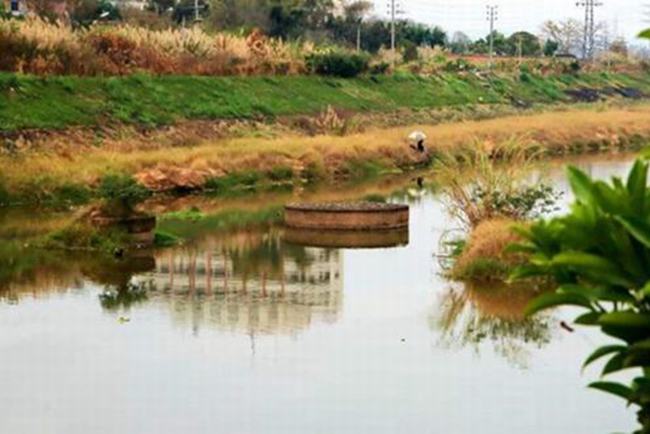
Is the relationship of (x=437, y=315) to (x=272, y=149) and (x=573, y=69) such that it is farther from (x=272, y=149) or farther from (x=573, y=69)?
(x=573, y=69)

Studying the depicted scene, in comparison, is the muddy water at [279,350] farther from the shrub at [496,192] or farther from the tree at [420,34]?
the tree at [420,34]

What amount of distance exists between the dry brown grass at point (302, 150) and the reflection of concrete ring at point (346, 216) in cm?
194

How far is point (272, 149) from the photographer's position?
108 ft

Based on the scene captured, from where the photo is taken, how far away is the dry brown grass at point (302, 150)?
88.9 feet

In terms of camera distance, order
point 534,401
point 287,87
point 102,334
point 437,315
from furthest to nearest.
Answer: point 287,87
point 437,315
point 102,334
point 534,401

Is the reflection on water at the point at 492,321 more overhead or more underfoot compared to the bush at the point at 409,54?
more underfoot

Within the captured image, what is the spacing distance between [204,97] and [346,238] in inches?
726

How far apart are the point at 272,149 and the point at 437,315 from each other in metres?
17.5

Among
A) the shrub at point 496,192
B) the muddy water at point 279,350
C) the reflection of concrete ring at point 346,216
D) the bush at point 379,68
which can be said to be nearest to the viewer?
the muddy water at point 279,350

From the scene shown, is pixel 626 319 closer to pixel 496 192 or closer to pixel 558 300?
pixel 558 300

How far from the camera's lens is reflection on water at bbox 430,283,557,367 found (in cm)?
1405

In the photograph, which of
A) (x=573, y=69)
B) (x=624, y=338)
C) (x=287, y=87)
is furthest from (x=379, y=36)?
(x=624, y=338)

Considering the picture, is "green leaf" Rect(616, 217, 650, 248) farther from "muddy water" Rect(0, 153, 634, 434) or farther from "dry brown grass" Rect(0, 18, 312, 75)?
"dry brown grass" Rect(0, 18, 312, 75)

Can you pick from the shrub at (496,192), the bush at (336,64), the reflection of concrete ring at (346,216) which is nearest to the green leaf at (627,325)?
the shrub at (496,192)
